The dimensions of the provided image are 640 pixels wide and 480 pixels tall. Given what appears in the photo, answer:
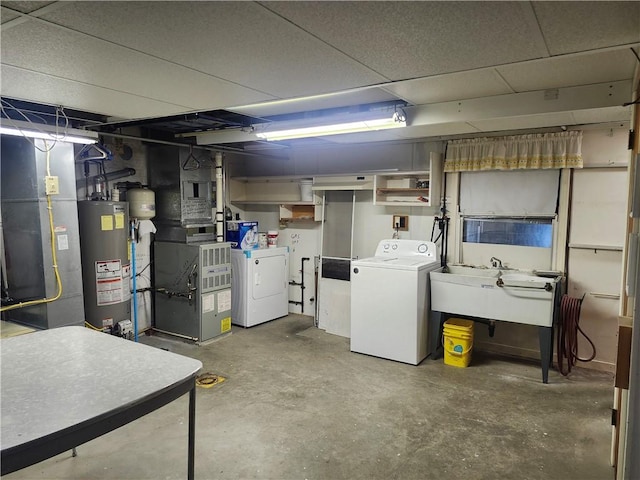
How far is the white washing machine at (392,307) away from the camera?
4223 millimetres

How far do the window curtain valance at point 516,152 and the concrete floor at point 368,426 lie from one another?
6.81 feet

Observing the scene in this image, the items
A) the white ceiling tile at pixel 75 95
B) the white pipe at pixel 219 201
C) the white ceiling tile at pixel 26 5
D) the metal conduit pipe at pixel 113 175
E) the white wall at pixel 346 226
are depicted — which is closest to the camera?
the white ceiling tile at pixel 26 5

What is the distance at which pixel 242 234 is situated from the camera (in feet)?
18.0

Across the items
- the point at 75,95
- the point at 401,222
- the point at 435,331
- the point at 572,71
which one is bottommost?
the point at 435,331

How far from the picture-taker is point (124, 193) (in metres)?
4.79

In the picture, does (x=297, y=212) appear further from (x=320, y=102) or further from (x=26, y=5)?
(x=26, y=5)

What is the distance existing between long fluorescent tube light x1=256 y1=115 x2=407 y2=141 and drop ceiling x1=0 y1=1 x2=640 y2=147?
380 mm

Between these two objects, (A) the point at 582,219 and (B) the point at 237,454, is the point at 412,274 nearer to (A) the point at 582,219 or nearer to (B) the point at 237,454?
(A) the point at 582,219

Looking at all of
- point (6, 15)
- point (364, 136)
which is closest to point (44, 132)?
point (6, 15)

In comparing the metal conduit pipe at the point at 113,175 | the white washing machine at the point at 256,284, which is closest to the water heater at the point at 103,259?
the metal conduit pipe at the point at 113,175

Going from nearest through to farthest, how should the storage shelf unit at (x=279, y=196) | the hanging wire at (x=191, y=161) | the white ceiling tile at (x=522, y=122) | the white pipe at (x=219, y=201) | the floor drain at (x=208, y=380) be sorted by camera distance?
the white ceiling tile at (x=522, y=122), the floor drain at (x=208, y=380), the hanging wire at (x=191, y=161), the white pipe at (x=219, y=201), the storage shelf unit at (x=279, y=196)

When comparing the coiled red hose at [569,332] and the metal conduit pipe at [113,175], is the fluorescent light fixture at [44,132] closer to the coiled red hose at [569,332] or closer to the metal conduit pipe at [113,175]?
the metal conduit pipe at [113,175]

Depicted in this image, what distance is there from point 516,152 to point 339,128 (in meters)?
1.98

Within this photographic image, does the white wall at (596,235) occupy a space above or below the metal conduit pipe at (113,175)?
below
